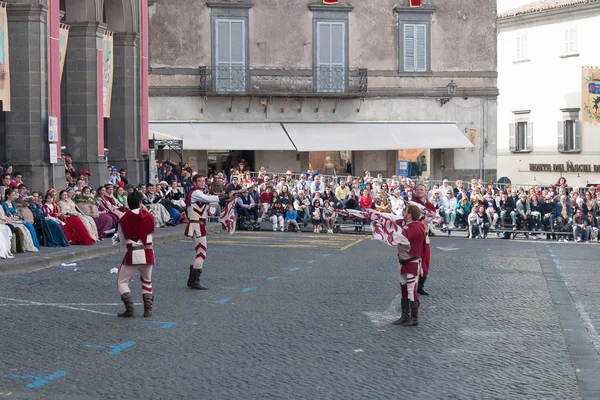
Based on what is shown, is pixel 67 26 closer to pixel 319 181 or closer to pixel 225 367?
pixel 319 181

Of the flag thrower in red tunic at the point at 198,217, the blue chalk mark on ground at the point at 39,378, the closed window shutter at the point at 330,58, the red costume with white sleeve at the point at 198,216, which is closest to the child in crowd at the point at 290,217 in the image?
the closed window shutter at the point at 330,58

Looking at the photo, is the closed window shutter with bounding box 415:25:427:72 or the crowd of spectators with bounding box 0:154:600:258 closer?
the crowd of spectators with bounding box 0:154:600:258

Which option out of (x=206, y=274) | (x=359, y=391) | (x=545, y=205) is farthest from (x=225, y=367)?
(x=545, y=205)

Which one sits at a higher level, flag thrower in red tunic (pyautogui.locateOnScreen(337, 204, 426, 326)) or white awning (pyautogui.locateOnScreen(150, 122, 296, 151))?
white awning (pyautogui.locateOnScreen(150, 122, 296, 151))

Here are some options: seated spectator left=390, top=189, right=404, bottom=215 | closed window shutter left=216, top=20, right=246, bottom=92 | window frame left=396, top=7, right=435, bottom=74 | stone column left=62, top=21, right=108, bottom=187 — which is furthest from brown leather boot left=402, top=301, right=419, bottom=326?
window frame left=396, top=7, right=435, bottom=74

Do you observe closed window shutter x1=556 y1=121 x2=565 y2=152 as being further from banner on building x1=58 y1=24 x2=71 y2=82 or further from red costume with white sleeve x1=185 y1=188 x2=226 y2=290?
red costume with white sleeve x1=185 y1=188 x2=226 y2=290

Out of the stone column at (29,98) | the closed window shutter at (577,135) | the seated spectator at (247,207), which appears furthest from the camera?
the closed window shutter at (577,135)

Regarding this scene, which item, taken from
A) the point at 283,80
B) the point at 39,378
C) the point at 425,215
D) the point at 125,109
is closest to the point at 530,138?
the point at 283,80

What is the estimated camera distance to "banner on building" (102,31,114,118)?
106 feet

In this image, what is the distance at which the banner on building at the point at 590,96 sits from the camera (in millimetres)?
44188

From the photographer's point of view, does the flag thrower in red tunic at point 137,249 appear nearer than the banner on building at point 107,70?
Yes

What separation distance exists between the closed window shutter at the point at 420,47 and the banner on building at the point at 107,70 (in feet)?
51.9

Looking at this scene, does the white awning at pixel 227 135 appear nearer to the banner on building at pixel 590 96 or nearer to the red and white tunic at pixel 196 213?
the banner on building at pixel 590 96

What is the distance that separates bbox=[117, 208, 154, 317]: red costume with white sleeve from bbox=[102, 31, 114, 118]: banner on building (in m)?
18.7
